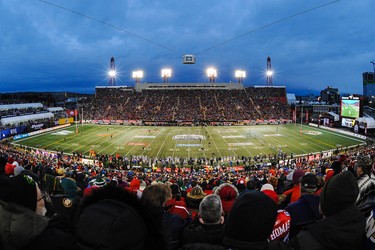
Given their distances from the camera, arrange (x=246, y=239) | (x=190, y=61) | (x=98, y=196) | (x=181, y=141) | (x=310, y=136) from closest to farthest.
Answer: (x=98, y=196) < (x=246, y=239) < (x=190, y=61) < (x=181, y=141) < (x=310, y=136)

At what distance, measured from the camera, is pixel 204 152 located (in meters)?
38.5

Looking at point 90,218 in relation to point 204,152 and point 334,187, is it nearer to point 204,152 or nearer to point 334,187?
point 334,187

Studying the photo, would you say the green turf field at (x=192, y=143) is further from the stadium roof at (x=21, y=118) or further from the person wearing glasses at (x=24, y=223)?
the person wearing glasses at (x=24, y=223)

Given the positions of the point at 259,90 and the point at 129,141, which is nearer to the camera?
the point at 129,141

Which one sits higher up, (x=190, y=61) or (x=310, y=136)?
(x=190, y=61)

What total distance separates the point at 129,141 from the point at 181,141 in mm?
8922

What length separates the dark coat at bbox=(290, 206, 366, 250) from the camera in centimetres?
238

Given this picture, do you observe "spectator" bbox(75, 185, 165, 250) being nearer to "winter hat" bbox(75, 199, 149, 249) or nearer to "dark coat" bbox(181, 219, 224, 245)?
"winter hat" bbox(75, 199, 149, 249)

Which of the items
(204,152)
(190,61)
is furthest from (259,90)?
(190,61)

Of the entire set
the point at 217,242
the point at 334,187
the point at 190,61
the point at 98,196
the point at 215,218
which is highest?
the point at 190,61

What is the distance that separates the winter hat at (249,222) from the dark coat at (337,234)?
0.63 meters

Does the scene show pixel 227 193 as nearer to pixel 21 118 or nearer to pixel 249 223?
pixel 249 223

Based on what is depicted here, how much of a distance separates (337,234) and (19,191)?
2.77m

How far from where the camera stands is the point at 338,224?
242cm
